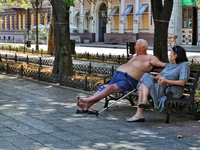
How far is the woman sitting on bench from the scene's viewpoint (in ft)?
20.7

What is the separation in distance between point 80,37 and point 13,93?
35517 millimetres

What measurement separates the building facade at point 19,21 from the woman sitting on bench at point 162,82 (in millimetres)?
39949

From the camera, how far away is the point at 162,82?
20.7ft

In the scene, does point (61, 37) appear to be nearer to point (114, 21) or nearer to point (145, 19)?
point (145, 19)

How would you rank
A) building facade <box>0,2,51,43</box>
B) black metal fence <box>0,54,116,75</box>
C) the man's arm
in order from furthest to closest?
1. building facade <box>0,2,51,43</box>
2. black metal fence <box>0,54,116,75</box>
3. the man's arm

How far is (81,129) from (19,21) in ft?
165

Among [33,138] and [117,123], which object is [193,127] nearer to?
[117,123]

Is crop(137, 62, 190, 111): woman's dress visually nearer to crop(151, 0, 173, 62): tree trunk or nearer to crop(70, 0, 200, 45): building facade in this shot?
crop(151, 0, 173, 62): tree trunk

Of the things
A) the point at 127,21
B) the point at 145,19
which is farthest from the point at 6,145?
the point at 127,21

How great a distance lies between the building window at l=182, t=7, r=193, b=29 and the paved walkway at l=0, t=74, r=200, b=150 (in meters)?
25.4

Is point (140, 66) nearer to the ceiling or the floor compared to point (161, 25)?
nearer to the floor

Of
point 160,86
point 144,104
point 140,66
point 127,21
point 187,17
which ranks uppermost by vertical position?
point 127,21

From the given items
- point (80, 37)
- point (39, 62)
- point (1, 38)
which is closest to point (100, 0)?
point (80, 37)

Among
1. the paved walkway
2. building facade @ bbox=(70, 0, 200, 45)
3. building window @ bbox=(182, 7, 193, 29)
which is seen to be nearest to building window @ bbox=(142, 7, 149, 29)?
building facade @ bbox=(70, 0, 200, 45)
